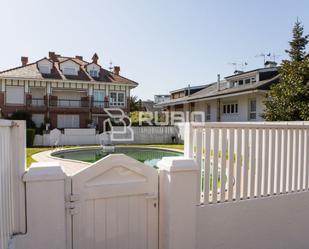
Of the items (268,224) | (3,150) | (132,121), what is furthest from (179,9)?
(132,121)

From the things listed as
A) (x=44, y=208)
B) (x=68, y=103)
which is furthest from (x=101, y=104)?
(x=44, y=208)

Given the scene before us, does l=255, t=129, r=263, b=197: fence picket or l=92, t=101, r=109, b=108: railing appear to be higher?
l=92, t=101, r=109, b=108: railing

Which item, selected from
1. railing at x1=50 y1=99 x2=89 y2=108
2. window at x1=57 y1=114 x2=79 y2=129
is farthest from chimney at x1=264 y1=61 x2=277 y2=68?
window at x1=57 y1=114 x2=79 y2=129

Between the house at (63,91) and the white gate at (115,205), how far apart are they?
2749cm

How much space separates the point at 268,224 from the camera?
11.4 ft

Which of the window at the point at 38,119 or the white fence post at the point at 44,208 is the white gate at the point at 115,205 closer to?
the white fence post at the point at 44,208

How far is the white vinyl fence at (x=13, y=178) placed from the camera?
6.77 ft

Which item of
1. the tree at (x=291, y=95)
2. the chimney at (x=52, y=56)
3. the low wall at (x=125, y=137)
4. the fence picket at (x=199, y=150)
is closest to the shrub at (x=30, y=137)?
the low wall at (x=125, y=137)

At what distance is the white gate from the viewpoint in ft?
8.59

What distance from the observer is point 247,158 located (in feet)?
10.9

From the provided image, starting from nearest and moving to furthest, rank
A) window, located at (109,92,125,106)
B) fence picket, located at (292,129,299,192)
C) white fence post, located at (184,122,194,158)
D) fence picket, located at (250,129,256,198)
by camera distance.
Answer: white fence post, located at (184,122,194,158) → fence picket, located at (250,129,256,198) → fence picket, located at (292,129,299,192) → window, located at (109,92,125,106)

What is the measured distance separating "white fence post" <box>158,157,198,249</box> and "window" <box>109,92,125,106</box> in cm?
2905

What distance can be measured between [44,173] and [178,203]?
143 cm

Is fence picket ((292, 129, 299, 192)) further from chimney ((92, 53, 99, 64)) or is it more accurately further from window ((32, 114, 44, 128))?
chimney ((92, 53, 99, 64))
